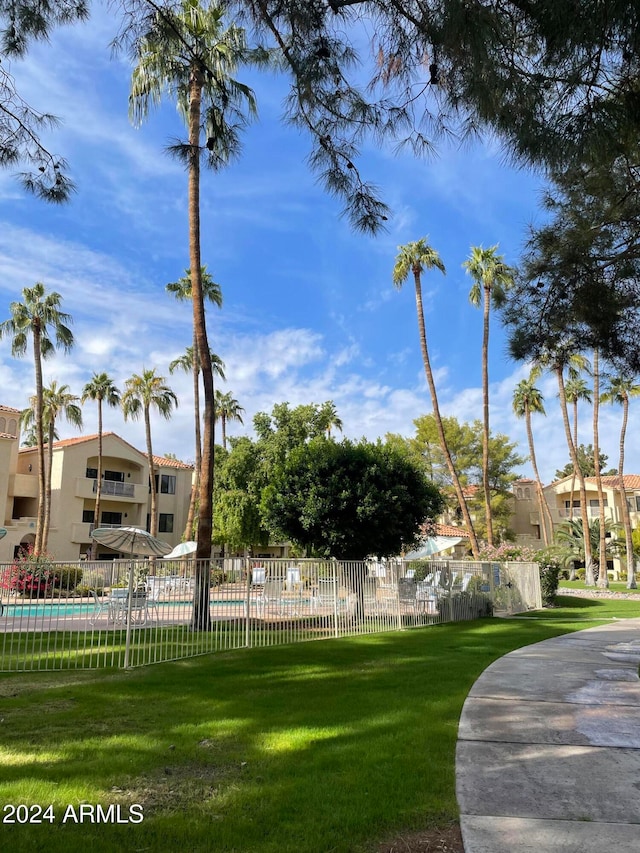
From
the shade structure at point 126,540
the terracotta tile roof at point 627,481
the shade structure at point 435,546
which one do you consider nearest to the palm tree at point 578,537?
the terracotta tile roof at point 627,481

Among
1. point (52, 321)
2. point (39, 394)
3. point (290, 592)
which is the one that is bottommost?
point (290, 592)

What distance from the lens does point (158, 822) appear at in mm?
3713

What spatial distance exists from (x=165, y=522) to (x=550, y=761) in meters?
42.5

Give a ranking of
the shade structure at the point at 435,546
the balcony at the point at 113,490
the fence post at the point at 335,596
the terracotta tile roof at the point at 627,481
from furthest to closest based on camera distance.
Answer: the terracotta tile roof at the point at 627,481 < the balcony at the point at 113,490 < the shade structure at the point at 435,546 < the fence post at the point at 335,596

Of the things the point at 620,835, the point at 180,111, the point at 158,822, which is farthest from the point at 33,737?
the point at 180,111

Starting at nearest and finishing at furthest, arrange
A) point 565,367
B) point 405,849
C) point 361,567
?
point 405,849 → point 565,367 → point 361,567

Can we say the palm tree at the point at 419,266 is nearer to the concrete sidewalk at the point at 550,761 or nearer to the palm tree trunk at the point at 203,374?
the palm tree trunk at the point at 203,374

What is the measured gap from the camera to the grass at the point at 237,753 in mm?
3629

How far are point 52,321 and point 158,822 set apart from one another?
32081 mm

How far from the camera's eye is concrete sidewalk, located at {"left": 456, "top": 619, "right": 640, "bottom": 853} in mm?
3572

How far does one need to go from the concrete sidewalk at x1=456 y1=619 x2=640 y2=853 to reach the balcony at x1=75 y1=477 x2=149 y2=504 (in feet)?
114

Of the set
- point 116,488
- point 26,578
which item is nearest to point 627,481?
point 116,488

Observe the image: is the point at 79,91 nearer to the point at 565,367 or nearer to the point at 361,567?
the point at 565,367

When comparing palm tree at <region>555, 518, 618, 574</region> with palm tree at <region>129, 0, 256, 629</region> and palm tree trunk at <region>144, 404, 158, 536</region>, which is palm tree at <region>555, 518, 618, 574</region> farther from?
palm tree at <region>129, 0, 256, 629</region>
